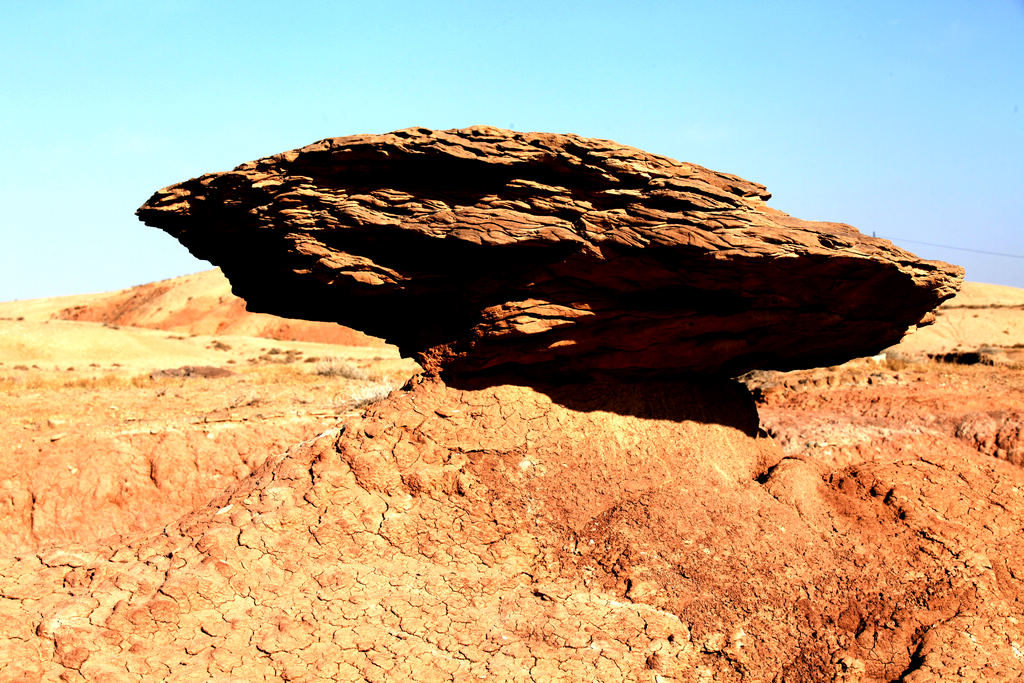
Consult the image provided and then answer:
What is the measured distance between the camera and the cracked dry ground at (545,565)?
14.1ft

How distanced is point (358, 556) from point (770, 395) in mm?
6485

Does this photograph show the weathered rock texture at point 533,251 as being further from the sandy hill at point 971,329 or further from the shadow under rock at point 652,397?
the sandy hill at point 971,329

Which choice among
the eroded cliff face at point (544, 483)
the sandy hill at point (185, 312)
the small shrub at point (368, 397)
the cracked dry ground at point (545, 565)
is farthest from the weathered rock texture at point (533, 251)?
the sandy hill at point (185, 312)

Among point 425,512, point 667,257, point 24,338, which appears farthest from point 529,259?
point 24,338

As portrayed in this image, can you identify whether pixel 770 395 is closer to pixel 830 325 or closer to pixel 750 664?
pixel 830 325

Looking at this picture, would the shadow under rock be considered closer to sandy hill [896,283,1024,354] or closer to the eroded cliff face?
the eroded cliff face

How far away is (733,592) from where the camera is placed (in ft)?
16.3

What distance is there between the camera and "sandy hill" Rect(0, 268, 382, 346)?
3825cm

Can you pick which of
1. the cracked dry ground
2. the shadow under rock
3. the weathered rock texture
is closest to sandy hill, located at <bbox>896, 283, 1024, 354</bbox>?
the shadow under rock

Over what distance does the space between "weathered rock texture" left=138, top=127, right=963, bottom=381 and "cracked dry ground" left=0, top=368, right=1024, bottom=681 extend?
597mm

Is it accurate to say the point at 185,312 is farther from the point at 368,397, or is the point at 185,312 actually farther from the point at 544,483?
the point at 544,483

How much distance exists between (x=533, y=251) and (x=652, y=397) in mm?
1755

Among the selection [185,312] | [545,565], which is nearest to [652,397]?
[545,565]

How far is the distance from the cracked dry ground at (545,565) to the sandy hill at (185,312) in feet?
99.4
